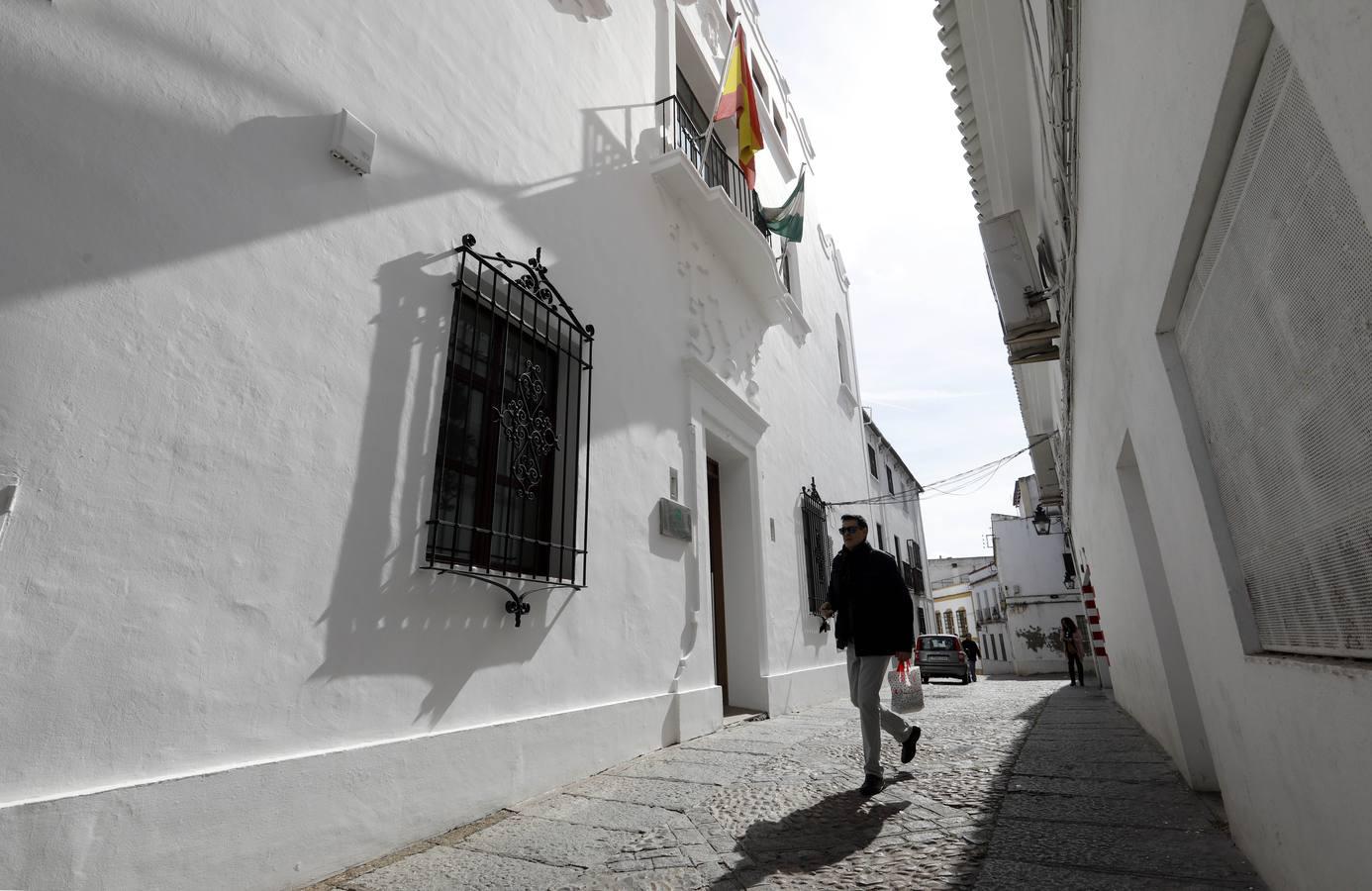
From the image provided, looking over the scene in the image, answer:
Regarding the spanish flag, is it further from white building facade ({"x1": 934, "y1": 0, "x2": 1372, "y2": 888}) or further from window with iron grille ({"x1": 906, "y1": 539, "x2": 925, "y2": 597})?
window with iron grille ({"x1": 906, "y1": 539, "x2": 925, "y2": 597})

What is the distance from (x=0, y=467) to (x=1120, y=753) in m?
5.42

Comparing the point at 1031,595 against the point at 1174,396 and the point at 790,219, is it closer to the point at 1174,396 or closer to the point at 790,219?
the point at 790,219

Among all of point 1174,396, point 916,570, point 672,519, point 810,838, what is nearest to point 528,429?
point 672,519

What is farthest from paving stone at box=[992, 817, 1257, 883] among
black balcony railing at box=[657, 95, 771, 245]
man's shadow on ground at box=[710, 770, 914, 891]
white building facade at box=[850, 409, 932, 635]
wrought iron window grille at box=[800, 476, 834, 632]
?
white building facade at box=[850, 409, 932, 635]

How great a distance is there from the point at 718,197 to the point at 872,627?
4.56 m

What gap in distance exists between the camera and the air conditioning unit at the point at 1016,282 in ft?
21.7

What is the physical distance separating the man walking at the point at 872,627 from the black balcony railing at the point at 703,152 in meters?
4.19

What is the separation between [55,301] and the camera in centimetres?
205

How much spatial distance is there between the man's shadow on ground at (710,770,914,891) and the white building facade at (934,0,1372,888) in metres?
1.24

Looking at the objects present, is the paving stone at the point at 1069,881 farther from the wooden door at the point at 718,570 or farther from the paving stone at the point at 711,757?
the wooden door at the point at 718,570

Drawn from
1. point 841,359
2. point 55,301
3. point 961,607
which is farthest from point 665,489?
point 961,607

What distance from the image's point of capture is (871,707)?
3.49m

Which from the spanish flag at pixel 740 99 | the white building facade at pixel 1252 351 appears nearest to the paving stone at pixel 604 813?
the white building facade at pixel 1252 351

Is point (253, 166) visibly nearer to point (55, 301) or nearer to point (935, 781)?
point (55, 301)
